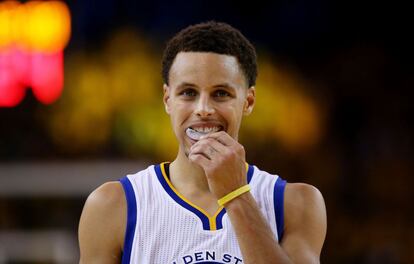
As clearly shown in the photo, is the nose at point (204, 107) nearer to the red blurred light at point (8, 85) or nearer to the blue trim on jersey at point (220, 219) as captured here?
the blue trim on jersey at point (220, 219)

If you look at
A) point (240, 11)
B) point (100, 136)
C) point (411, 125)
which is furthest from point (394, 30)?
point (100, 136)

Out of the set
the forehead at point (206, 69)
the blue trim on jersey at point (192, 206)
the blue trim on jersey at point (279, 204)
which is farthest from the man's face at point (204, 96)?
the blue trim on jersey at point (279, 204)

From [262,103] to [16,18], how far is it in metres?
3.06

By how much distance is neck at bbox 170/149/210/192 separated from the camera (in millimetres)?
3617

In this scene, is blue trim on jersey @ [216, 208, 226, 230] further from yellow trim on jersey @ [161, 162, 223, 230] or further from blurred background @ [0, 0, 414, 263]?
blurred background @ [0, 0, 414, 263]

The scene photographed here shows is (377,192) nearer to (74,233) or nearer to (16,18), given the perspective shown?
(74,233)

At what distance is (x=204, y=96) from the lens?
3.34 m

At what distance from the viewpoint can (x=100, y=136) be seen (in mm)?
9992

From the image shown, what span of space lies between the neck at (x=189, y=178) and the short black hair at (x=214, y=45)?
358 mm

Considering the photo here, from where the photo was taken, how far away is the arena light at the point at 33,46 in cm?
959

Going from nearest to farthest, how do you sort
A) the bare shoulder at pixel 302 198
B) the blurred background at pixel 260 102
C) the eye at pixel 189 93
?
the eye at pixel 189 93 → the bare shoulder at pixel 302 198 → the blurred background at pixel 260 102

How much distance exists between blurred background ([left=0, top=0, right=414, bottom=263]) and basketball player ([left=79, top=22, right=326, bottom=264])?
5.84 metres

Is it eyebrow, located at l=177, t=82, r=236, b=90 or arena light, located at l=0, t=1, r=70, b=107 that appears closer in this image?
eyebrow, located at l=177, t=82, r=236, b=90

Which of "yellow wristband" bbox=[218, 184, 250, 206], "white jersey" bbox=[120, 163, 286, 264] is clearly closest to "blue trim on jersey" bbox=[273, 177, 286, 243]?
"white jersey" bbox=[120, 163, 286, 264]
